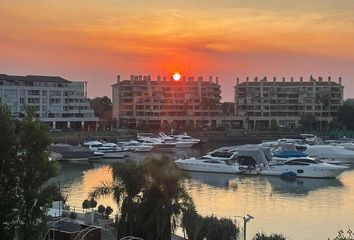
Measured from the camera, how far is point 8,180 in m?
12.5

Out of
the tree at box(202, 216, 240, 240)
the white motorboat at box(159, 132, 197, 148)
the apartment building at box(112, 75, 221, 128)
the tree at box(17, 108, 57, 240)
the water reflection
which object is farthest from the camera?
the apartment building at box(112, 75, 221, 128)

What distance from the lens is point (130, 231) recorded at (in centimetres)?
2161

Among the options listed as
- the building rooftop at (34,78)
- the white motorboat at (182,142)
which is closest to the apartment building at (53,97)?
the building rooftop at (34,78)

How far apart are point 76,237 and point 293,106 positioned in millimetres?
136245

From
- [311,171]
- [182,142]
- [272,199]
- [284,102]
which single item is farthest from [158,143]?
[284,102]

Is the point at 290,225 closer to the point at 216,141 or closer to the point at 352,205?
the point at 352,205

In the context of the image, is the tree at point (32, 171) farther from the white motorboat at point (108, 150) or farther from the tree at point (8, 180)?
the white motorboat at point (108, 150)

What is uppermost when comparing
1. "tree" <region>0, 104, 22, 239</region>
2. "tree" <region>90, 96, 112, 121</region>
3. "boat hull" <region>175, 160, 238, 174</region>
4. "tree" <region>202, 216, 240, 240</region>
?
"tree" <region>90, 96, 112, 121</region>

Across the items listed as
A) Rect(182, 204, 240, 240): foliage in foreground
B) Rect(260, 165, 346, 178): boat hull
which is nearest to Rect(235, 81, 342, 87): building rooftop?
Rect(260, 165, 346, 178): boat hull

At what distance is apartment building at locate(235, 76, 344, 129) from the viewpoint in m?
148

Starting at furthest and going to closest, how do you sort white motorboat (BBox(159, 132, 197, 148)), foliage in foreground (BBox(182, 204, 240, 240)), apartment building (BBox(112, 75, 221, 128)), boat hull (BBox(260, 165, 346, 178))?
apartment building (BBox(112, 75, 221, 128)) → white motorboat (BBox(159, 132, 197, 148)) → boat hull (BBox(260, 165, 346, 178)) → foliage in foreground (BBox(182, 204, 240, 240))

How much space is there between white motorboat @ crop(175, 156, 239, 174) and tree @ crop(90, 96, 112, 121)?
288 feet

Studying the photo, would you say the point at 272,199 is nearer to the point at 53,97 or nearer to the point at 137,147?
the point at 137,147

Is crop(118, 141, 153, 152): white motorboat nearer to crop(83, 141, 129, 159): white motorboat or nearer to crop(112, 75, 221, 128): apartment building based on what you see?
crop(83, 141, 129, 159): white motorboat
